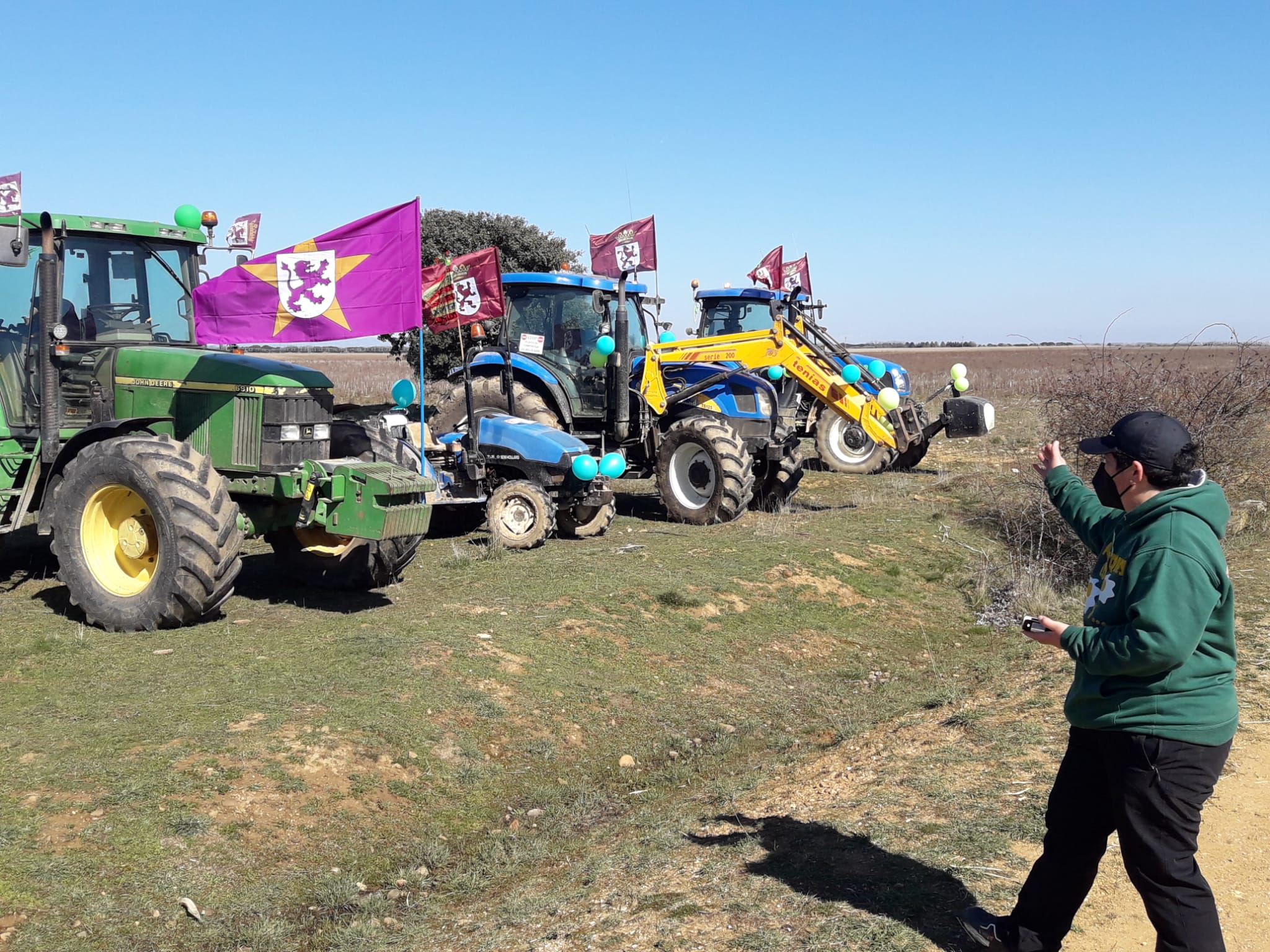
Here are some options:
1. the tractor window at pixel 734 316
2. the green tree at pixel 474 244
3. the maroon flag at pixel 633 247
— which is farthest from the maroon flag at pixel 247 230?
the green tree at pixel 474 244

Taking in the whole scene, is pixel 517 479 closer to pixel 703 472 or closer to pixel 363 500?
pixel 703 472

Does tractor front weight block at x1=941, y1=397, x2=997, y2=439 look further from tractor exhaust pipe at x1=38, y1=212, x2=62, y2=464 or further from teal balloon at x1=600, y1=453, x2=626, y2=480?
tractor exhaust pipe at x1=38, y1=212, x2=62, y2=464

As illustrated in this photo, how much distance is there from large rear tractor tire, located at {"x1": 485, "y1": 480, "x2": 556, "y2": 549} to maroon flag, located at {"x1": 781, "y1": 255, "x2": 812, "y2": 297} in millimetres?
8804

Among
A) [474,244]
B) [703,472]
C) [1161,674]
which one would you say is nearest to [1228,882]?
[1161,674]

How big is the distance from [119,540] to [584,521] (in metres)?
4.69

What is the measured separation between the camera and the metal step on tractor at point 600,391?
481 inches

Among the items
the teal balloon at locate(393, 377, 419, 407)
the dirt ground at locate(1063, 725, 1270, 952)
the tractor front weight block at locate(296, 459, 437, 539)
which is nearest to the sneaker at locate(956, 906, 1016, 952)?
the dirt ground at locate(1063, 725, 1270, 952)

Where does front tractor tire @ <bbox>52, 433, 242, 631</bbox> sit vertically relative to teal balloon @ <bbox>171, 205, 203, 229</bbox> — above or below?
below

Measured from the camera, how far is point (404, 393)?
9.29m

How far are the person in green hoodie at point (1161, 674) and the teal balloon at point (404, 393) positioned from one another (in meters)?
6.64

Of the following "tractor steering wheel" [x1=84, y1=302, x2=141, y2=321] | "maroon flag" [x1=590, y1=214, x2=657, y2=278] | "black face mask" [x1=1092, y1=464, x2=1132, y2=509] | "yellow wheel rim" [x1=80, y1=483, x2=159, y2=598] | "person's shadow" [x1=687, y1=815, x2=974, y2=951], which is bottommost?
"person's shadow" [x1=687, y1=815, x2=974, y2=951]

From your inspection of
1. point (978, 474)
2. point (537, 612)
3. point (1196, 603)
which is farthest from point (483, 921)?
point (978, 474)

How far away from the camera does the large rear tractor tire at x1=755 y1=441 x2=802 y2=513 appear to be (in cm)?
1366

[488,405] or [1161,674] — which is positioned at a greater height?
[488,405]
